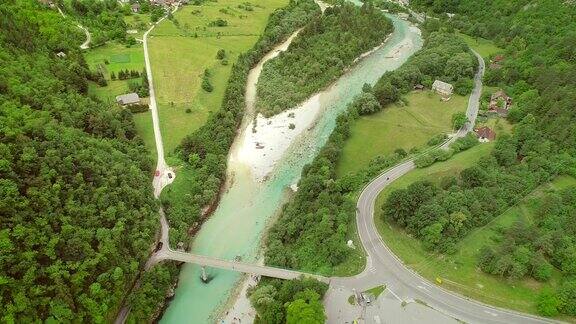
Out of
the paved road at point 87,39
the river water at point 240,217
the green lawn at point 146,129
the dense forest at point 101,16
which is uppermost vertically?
the dense forest at point 101,16

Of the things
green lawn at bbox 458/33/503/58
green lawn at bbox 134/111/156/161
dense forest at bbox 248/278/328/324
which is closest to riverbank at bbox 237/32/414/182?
green lawn at bbox 134/111/156/161

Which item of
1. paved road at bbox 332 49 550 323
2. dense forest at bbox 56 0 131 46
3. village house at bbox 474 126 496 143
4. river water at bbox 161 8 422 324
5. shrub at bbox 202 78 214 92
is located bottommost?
river water at bbox 161 8 422 324

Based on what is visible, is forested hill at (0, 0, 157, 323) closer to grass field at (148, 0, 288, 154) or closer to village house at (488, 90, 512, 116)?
grass field at (148, 0, 288, 154)

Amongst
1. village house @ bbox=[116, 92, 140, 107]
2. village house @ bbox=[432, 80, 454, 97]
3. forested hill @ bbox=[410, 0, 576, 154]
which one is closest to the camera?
forested hill @ bbox=[410, 0, 576, 154]

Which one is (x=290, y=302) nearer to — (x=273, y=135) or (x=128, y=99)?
(x=273, y=135)

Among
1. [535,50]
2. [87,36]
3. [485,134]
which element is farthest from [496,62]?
[87,36]

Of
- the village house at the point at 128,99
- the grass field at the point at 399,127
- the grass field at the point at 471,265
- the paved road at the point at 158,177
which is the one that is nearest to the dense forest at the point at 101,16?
the paved road at the point at 158,177

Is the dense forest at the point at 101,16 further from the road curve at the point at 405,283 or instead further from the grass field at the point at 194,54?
the road curve at the point at 405,283
